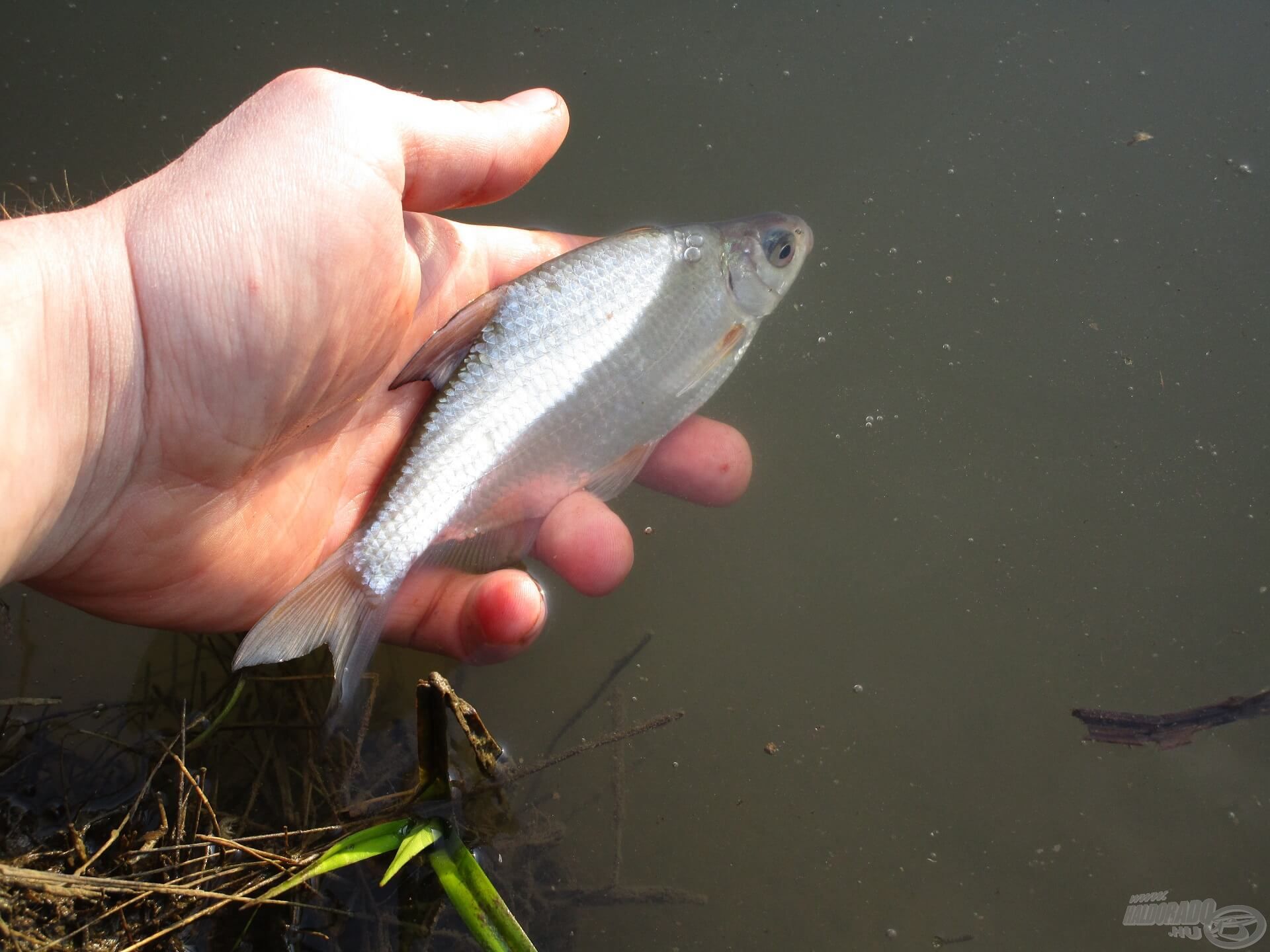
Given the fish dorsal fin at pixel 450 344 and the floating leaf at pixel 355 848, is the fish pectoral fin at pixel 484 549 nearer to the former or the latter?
Answer: the fish dorsal fin at pixel 450 344

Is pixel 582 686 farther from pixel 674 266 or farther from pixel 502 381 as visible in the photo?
pixel 674 266

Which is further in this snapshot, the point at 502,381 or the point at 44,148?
Result: the point at 44,148

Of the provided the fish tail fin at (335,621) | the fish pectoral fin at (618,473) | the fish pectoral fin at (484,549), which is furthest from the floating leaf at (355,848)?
the fish pectoral fin at (618,473)

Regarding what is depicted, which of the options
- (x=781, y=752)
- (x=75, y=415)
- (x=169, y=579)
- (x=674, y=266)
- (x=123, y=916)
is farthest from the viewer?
(x=781, y=752)

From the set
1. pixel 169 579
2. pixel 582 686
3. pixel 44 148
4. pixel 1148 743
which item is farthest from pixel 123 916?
pixel 1148 743

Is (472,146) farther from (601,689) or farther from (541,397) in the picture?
(601,689)

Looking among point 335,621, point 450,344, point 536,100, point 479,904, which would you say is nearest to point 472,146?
point 536,100
